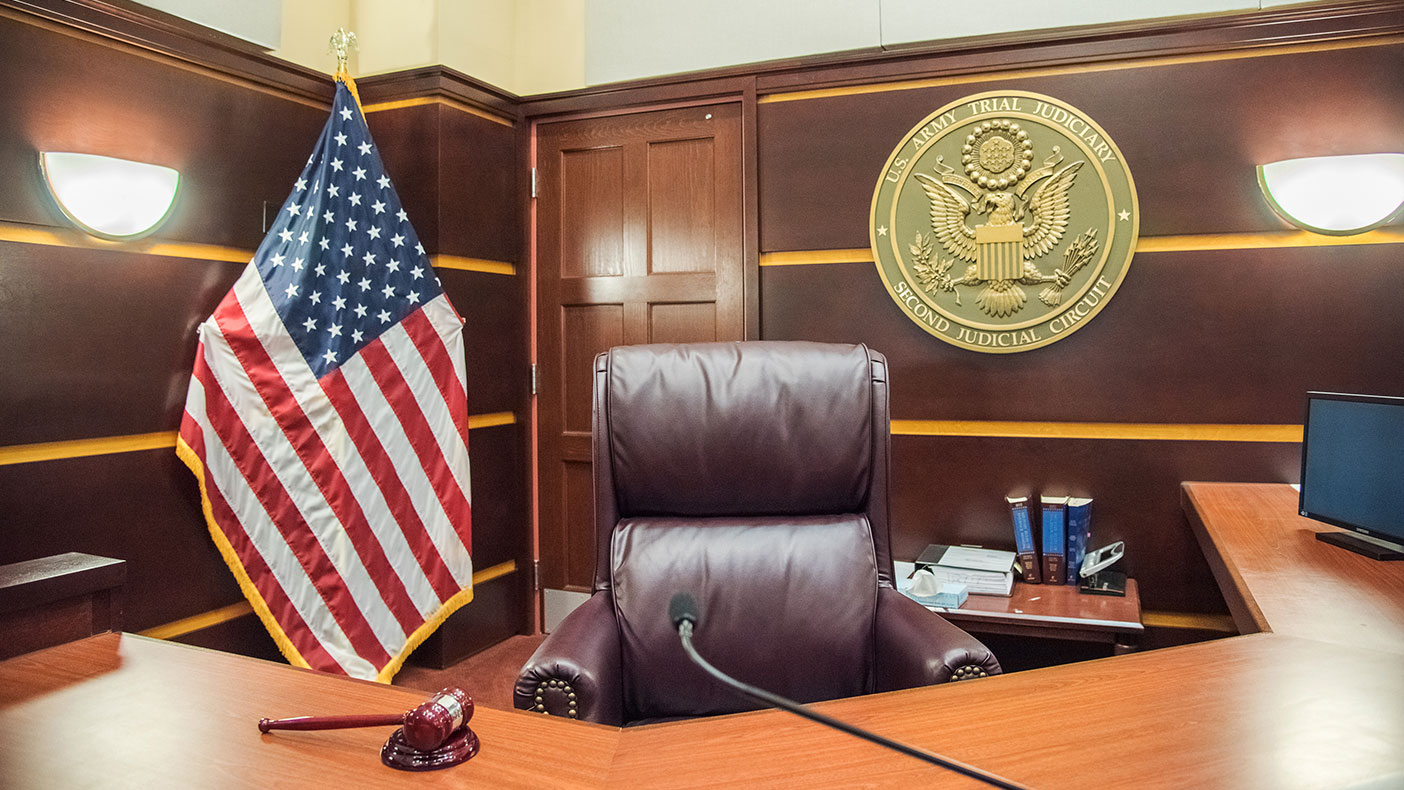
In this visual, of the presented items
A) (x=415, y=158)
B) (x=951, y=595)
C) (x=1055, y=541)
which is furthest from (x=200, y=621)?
(x=1055, y=541)

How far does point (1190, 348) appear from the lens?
2682 mm

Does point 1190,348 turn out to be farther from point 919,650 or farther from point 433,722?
point 433,722

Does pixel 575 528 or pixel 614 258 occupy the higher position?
pixel 614 258

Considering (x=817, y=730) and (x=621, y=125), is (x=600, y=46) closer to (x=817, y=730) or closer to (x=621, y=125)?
(x=621, y=125)

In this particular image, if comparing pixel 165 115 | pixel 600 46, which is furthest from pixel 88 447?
pixel 600 46

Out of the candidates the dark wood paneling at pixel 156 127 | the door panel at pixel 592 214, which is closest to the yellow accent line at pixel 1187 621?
the door panel at pixel 592 214

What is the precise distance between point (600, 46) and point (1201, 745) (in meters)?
3.04

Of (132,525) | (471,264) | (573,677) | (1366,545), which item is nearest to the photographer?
(573,677)

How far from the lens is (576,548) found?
344 cm

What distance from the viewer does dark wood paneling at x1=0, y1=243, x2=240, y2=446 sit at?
2.11 metres

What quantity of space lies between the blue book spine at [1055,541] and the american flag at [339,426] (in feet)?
6.10

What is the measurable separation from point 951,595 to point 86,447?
7.59 feet

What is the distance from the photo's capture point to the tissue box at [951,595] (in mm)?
2473

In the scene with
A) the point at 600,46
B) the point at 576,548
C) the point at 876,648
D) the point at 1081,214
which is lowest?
the point at 576,548
